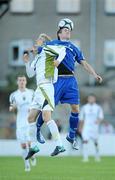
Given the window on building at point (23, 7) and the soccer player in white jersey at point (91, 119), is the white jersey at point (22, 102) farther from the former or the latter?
the window on building at point (23, 7)

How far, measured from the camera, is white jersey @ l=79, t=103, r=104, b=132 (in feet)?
109

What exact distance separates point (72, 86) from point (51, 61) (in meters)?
0.72

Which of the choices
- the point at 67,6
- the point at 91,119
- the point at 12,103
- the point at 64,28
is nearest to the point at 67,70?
the point at 64,28

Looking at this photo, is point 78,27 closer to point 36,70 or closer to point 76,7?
point 76,7

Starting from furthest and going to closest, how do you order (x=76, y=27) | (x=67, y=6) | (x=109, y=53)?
1. (x=109, y=53)
2. (x=67, y=6)
3. (x=76, y=27)

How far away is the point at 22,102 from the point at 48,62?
5969 mm

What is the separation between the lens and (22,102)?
25312mm

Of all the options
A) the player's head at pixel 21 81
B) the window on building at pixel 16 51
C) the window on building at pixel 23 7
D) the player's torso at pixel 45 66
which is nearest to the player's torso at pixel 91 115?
the player's head at pixel 21 81

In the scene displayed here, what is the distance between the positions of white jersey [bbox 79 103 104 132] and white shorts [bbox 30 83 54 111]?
13602 mm

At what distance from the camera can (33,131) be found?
20.2m

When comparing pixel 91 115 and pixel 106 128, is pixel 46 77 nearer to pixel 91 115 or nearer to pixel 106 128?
pixel 91 115

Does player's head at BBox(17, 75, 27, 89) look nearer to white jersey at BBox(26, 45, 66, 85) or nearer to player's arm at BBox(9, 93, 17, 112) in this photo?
player's arm at BBox(9, 93, 17, 112)

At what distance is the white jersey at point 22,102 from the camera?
25031 mm

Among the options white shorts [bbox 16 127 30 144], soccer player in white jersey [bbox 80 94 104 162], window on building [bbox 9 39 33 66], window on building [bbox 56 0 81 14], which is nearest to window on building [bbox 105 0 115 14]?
window on building [bbox 56 0 81 14]
